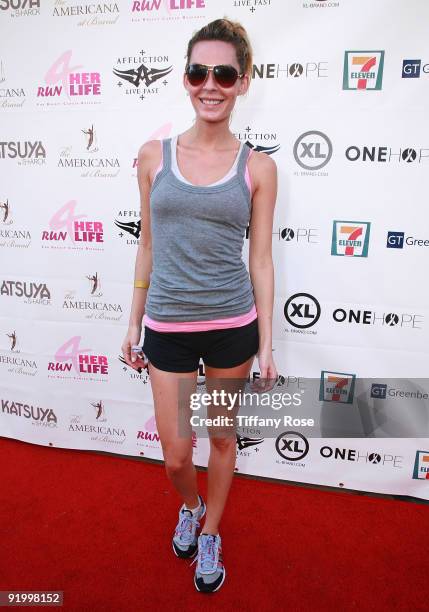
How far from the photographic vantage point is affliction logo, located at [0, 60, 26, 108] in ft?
7.00

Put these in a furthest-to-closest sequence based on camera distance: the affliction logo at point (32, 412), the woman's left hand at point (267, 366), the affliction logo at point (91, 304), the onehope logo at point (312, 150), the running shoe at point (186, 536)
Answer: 1. the affliction logo at point (32, 412)
2. the affliction logo at point (91, 304)
3. the onehope logo at point (312, 150)
4. the running shoe at point (186, 536)
5. the woman's left hand at point (267, 366)

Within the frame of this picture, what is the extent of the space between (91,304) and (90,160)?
73 cm

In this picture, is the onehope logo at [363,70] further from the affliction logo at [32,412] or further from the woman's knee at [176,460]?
the affliction logo at [32,412]

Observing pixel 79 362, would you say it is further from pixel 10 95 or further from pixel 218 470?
pixel 10 95

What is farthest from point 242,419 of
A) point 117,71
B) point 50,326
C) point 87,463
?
point 117,71

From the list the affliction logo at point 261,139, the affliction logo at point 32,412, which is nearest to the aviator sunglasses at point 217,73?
the affliction logo at point 261,139

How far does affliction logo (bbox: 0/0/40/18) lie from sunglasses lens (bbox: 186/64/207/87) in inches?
46.9

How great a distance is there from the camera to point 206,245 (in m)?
1.38

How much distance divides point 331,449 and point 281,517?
436mm

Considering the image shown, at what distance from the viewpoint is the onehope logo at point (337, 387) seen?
84.5 inches

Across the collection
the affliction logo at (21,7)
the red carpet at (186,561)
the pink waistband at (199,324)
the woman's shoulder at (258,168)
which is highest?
the affliction logo at (21,7)

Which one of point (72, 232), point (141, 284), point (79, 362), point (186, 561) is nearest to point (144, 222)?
point (141, 284)

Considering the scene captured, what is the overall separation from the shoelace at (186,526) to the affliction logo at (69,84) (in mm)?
1926

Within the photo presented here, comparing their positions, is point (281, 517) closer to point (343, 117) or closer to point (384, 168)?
point (384, 168)
